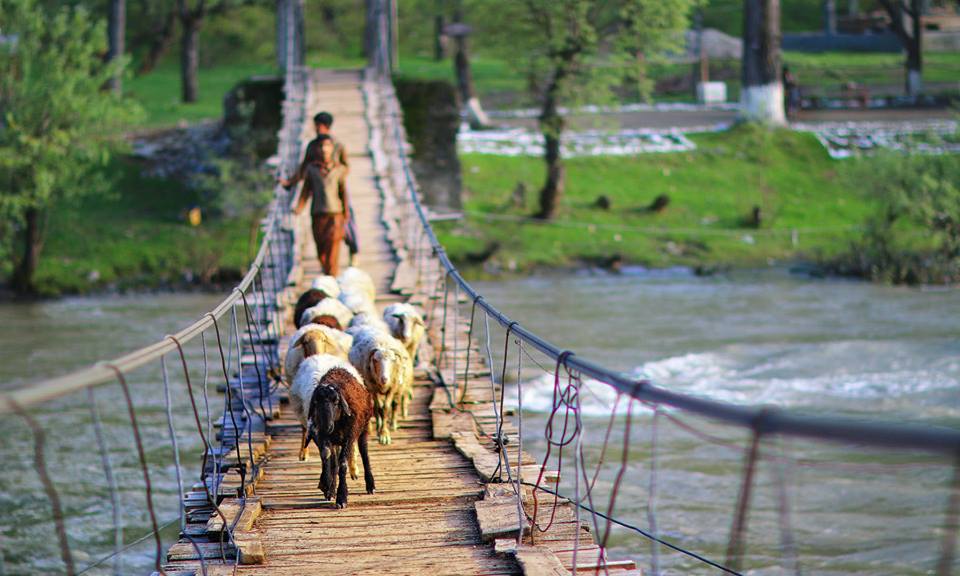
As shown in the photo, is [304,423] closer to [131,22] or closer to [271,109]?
[271,109]

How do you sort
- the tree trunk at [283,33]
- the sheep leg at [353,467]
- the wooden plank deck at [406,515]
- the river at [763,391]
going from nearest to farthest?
the wooden plank deck at [406,515] → the sheep leg at [353,467] → the river at [763,391] → the tree trunk at [283,33]

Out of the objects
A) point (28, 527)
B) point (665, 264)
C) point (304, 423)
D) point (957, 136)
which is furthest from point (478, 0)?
point (304, 423)

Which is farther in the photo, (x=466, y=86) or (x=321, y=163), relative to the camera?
(x=466, y=86)

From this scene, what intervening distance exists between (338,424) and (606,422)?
9982 mm

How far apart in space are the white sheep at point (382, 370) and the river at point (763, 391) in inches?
97.1

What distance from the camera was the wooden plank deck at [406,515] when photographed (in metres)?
5.55

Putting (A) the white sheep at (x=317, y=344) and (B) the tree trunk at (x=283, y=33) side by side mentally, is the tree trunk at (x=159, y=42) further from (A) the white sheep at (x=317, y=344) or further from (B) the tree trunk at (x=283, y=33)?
(A) the white sheep at (x=317, y=344)

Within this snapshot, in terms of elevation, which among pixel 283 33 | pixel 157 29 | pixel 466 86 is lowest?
pixel 466 86

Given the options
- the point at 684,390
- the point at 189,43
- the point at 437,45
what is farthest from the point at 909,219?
the point at 437,45

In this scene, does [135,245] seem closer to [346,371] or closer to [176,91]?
[176,91]

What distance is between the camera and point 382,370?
7723 millimetres

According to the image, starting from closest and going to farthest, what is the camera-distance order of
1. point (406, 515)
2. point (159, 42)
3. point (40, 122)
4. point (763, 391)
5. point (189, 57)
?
1. point (406, 515)
2. point (763, 391)
3. point (40, 122)
4. point (189, 57)
5. point (159, 42)

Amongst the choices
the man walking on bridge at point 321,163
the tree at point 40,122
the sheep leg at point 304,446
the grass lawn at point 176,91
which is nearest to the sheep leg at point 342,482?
the sheep leg at point 304,446

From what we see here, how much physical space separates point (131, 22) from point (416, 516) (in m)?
39.1
